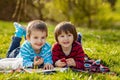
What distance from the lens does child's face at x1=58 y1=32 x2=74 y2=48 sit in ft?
22.3

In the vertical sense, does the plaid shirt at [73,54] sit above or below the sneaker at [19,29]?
below

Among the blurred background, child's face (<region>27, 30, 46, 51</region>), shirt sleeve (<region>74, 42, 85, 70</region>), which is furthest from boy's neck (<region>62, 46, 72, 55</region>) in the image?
the blurred background

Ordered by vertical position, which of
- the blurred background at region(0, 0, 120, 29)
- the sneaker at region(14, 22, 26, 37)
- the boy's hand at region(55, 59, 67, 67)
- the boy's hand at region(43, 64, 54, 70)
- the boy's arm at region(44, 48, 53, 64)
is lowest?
the boy's hand at region(43, 64, 54, 70)

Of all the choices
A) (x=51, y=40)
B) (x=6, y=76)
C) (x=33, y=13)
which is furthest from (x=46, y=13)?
(x=6, y=76)

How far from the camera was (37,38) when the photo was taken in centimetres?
669

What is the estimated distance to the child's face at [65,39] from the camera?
680 centimetres

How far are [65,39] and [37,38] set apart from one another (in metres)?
0.49

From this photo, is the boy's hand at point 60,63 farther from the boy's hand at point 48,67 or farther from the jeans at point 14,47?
the jeans at point 14,47

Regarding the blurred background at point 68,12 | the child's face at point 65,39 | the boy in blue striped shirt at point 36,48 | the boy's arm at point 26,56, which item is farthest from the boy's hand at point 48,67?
the blurred background at point 68,12

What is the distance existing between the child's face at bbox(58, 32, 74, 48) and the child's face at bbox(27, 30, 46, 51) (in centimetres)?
32

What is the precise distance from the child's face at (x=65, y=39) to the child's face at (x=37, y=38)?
318 mm

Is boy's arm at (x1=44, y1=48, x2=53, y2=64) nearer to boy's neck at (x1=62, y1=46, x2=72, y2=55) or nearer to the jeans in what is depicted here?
boy's neck at (x1=62, y1=46, x2=72, y2=55)

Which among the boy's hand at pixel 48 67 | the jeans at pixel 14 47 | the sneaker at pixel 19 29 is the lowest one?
the boy's hand at pixel 48 67

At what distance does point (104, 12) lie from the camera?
3008cm
